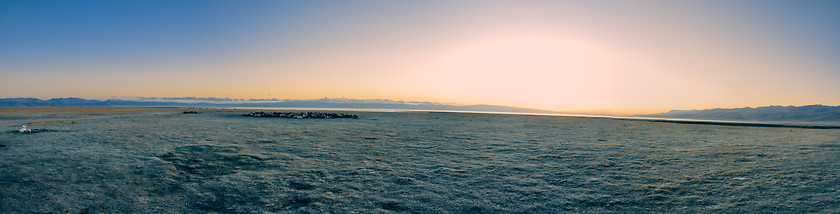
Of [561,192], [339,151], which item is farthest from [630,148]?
[339,151]

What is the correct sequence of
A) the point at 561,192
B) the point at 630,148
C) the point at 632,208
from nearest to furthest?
the point at 632,208 → the point at 561,192 → the point at 630,148

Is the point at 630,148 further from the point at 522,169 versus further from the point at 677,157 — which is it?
the point at 522,169

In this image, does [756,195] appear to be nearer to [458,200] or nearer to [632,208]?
[632,208]

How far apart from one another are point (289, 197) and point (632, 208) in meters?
5.19

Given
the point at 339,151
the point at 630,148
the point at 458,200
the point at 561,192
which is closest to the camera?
the point at 458,200

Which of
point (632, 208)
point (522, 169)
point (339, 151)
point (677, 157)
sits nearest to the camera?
point (632, 208)

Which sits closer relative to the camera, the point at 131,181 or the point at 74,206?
the point at 74,206

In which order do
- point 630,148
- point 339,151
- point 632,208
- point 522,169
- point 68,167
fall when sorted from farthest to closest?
1. point 630,148
2. point 339,151
3. point 522,169
4. point 68,167
5. point 632,208

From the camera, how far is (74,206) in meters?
4.64

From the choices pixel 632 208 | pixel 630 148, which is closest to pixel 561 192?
pixel 632 208

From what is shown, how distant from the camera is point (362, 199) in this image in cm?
525

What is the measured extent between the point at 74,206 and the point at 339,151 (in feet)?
18.2

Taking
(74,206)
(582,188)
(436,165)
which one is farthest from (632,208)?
(74,206)

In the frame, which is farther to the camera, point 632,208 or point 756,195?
point 756,195
